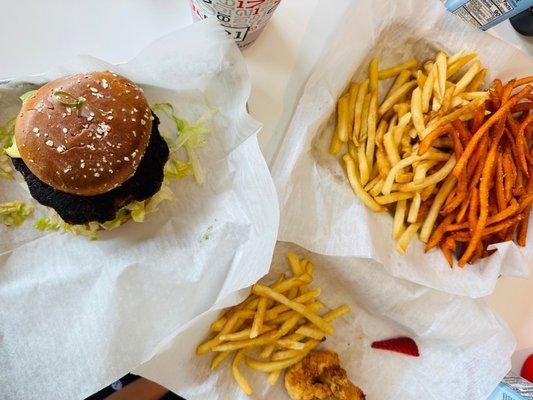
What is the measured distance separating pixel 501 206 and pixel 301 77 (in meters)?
0.62

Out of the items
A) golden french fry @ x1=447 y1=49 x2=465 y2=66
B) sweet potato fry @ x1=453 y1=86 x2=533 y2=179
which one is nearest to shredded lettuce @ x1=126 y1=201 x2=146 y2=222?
sweet potato fry @ x1=453 y1=86 x2=533 y2=179

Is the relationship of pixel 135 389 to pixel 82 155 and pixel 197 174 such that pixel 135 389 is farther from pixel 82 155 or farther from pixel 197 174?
pixel 82 155

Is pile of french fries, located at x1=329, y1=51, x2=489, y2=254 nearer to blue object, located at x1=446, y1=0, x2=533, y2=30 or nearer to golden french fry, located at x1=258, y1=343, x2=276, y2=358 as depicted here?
blue object, located at x1=446, y1=0, x2=533, y2=30

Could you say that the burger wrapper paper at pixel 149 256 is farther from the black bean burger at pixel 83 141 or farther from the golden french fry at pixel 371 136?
the golden french fry at pixel 371 136

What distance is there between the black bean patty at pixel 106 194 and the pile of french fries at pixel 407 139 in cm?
47

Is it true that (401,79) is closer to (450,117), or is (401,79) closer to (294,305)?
(450,117)

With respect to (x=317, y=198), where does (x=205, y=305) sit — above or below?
below

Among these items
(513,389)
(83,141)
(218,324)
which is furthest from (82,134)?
(513,389)

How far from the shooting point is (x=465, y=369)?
1.41m

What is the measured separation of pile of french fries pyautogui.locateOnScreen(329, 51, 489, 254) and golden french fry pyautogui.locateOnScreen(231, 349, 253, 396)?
1.64 feet

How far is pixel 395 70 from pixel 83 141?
83 cm

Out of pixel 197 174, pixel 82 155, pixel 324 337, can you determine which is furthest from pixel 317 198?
pixel 82 155

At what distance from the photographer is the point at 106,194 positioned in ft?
3.69

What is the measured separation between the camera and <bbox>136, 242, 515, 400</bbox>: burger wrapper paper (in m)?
1.33
